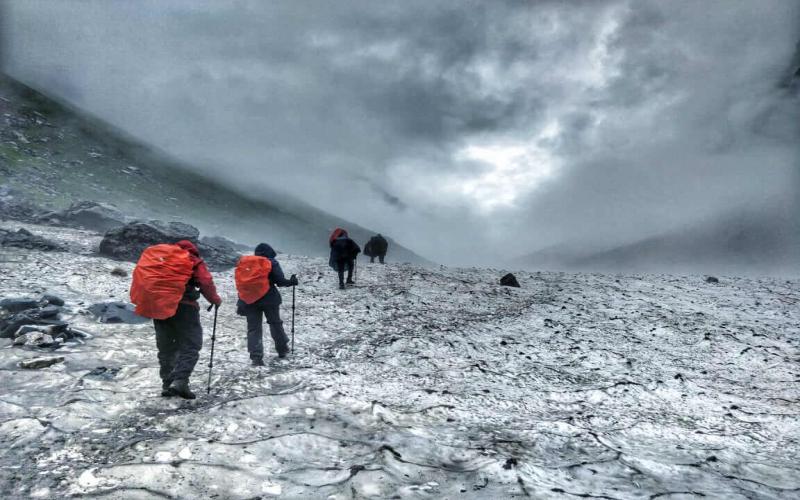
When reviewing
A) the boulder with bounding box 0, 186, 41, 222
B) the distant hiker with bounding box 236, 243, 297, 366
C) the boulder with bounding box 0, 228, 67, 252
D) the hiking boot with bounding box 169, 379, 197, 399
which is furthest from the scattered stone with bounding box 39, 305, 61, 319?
the boulder with bounding box 0, 186, 41, 222

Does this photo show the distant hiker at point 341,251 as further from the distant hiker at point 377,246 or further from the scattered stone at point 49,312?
the distant hiker at point 377,246

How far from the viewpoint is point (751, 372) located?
9430 mm

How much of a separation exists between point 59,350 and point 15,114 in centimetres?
8814

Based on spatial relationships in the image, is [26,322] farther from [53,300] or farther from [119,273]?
[119,273]

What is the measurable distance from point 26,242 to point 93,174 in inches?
2057

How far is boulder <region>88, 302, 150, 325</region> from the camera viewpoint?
10508mm

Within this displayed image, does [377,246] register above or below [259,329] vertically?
above

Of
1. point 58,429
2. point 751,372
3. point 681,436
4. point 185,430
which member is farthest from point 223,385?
point 751,372

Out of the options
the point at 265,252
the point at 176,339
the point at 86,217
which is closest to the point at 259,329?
the point at 265,252

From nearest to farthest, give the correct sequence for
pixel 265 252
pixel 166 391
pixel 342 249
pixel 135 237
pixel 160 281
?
1. pixel 160 281
2. pixel 166 391
3. pixel 265 252
4. pixel 342 249
5. pixel 135 237

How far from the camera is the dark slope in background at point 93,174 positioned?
148 feet

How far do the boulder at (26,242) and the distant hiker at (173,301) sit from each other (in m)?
14.0

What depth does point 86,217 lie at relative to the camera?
1020 inches

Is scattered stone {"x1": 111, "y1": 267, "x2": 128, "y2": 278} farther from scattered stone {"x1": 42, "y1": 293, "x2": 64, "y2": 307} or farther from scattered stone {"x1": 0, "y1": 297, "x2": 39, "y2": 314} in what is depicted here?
scattered stone {"x1": 0, "y1": 297, "x2": 39, "y2": 314}
